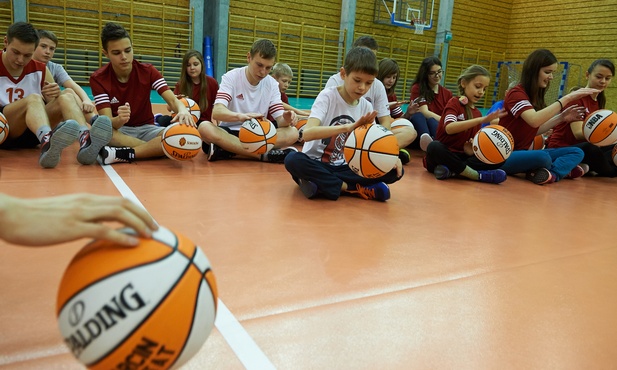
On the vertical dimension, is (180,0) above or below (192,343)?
above

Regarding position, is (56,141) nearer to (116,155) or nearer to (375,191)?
(116,155)

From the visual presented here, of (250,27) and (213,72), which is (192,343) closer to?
(213,72)

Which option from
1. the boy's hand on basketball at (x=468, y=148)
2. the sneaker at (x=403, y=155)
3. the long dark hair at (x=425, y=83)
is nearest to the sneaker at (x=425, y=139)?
the long dark hair at (x=425, y=83)

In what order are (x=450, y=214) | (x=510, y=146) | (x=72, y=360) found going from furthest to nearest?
(x=510, y=146) → (x=450, y=214) → (x=72, y=360)

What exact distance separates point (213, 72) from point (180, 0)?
2.01m

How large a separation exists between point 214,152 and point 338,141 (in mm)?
1522

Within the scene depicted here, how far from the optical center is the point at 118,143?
4.29 m

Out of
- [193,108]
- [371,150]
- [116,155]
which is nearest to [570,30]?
[193,108]

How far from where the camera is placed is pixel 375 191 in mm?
3361

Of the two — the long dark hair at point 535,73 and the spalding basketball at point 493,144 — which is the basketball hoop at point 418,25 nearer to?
the long dark hair at point 535,73

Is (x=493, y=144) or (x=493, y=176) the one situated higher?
(x=493, y=144)

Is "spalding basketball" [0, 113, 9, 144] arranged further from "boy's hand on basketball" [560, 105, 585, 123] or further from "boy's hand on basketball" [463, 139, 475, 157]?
"boy's hand on basketball" [560, 105, 585, 123]

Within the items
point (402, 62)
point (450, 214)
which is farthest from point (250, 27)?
point (450, 214)

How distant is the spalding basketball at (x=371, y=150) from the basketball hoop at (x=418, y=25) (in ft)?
41.5
